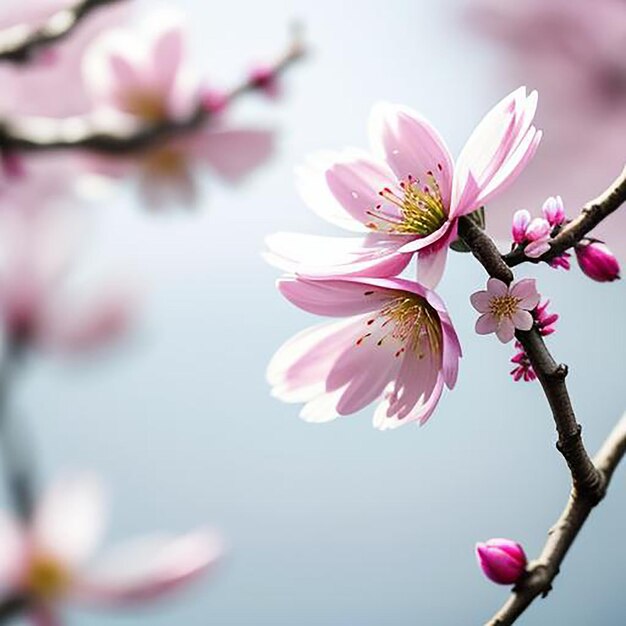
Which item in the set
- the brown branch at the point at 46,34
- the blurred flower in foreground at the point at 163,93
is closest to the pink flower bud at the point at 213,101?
the blurred flower in foreground at the point at 163,93

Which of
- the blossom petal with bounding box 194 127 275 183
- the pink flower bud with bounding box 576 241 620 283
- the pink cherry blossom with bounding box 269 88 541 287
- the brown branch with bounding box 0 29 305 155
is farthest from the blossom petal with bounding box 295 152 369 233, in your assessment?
the blossom petal with bounding box 194 127 275 183

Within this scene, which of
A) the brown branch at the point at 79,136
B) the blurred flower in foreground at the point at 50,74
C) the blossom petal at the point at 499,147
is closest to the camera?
the blossom petal at the point at 499,147

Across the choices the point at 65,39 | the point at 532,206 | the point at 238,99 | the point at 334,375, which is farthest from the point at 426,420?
the point at 238,99

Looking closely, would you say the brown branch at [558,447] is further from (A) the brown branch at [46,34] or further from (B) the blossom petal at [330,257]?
(A) the brown branch at [46,34]

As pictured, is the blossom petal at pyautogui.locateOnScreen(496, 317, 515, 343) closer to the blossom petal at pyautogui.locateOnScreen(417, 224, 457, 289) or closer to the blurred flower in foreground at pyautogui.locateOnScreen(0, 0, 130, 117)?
the blossom petal at pyautogui.locateOnScreen(417, 224, 457, 289)

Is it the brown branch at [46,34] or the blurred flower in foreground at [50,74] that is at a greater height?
A: the blurred flower in foreground at [50,74]

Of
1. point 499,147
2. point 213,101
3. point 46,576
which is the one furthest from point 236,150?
point 499,147
